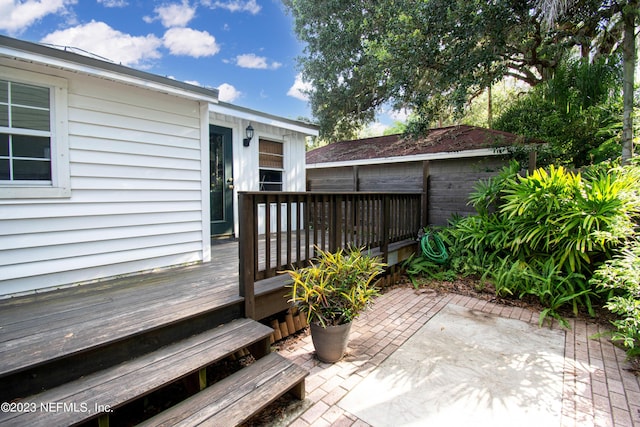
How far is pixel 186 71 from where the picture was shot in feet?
37.5

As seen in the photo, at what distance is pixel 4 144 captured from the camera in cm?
262

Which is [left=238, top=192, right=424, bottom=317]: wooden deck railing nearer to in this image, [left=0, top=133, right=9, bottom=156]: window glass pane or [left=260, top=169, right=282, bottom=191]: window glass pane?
[left=260, top=169, right=282, bottom=191]: window glass pane

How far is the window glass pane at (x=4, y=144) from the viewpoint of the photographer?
8.56 feet

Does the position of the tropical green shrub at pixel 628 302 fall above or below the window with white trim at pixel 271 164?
below

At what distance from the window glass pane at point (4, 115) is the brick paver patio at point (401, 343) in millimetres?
3289

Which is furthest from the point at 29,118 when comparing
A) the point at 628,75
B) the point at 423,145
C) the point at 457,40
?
the point at 628,75

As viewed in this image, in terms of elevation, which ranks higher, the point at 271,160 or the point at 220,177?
the point at 271,160

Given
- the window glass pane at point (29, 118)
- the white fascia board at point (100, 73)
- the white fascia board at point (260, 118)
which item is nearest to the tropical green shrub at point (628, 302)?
the white fascia board at point (100, 73)

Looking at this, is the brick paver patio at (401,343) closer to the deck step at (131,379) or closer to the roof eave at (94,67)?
the deck step at (131,379)

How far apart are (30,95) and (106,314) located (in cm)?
221

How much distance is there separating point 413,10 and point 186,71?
9.44 meters

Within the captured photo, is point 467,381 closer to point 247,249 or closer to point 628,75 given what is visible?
point 247,249

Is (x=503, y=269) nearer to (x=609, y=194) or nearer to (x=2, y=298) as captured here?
(x=609, y=194)

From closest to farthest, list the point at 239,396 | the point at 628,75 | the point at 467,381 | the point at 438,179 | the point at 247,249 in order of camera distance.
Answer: the point at 239,396 → the point at 467,381 → the point at 247,249 → the point at 628,75 → the point at 438,179
